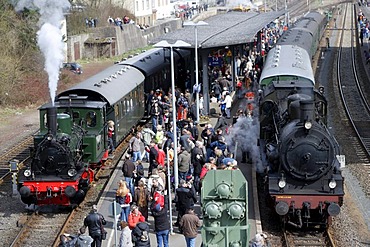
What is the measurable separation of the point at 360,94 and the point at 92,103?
1922 cm

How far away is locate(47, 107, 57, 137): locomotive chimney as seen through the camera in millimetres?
16922

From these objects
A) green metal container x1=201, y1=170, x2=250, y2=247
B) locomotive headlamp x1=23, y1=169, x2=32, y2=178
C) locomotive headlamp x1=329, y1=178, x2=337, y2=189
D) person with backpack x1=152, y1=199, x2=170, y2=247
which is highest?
green metal container x1=201, y1=170, x2=250, y2=247

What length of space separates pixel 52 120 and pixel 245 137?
276 inches

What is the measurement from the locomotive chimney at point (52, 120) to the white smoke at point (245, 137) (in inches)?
243

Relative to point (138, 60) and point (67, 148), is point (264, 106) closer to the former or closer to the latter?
point (67, 148)

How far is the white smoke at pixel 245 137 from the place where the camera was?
21141 millimetres

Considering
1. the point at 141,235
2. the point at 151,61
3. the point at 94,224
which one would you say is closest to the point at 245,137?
the point at 94,224

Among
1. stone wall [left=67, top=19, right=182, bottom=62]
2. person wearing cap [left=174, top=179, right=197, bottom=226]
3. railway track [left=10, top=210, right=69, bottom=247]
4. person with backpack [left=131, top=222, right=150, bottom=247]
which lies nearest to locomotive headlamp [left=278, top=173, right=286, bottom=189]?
person wearing cap [left=174, top=179, right=197, bottom=226]

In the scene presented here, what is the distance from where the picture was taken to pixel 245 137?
72.0 ft

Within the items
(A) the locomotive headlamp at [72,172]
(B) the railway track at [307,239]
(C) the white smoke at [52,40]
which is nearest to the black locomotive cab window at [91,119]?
(C) the white smoke at [52,40]

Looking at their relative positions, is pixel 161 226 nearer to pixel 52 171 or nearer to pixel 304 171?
pixel 304 171

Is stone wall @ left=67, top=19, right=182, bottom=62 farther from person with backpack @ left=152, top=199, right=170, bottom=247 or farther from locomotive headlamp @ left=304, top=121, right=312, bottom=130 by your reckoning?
person with backpack @ left=152, top=199, right=170, bottom=247

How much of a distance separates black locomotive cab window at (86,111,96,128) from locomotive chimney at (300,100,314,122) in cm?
642

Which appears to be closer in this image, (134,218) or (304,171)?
(134,218)
